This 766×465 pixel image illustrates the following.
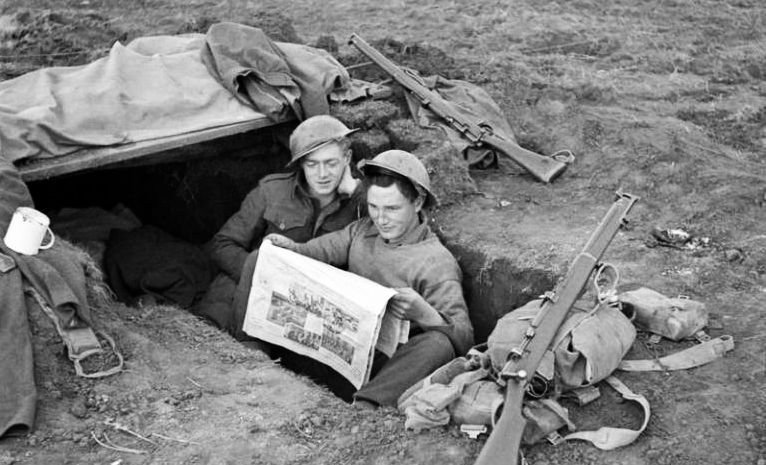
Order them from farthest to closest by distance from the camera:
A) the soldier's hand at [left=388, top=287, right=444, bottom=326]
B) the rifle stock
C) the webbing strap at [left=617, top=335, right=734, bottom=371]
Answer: the rifle stock → the soldier's hand at [left=388, top=287, right=444, bottom=326] → the webbing strap at [left=617, top=335, right=734, bottom=371]

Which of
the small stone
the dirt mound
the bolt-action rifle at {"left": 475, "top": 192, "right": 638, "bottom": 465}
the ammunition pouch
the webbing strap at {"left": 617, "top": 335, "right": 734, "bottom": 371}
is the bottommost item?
the dirt mound

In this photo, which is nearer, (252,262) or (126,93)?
(252,262)

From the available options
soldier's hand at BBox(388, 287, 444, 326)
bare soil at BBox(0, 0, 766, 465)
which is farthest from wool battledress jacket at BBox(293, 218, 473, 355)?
bare soil at BBox(0, 0, 766, 465)

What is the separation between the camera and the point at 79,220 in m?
6.84

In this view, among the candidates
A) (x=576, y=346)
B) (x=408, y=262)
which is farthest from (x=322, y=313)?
(x=576, y=346)

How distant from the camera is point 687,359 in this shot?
417 cm

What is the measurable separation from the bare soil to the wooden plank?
3.57 ft

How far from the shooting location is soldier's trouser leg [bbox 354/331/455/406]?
14.3 feet

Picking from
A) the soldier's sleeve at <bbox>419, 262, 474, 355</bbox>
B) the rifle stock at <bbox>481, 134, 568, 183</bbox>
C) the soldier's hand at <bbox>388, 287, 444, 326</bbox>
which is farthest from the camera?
the rifle stock at <bbox>481, 134, 568, 183</bbox>

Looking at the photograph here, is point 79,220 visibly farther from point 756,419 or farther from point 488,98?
point 756,419

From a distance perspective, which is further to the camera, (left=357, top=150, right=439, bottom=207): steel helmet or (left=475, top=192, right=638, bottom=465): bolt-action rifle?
(left=357, top=150, right=439, bottom=207): steel helmet

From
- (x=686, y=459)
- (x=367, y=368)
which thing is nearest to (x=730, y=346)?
(x=686, y=459)

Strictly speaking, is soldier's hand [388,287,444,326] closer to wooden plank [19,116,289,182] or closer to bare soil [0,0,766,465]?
bare soil [0,0,766,465]

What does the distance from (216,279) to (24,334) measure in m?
1.98
